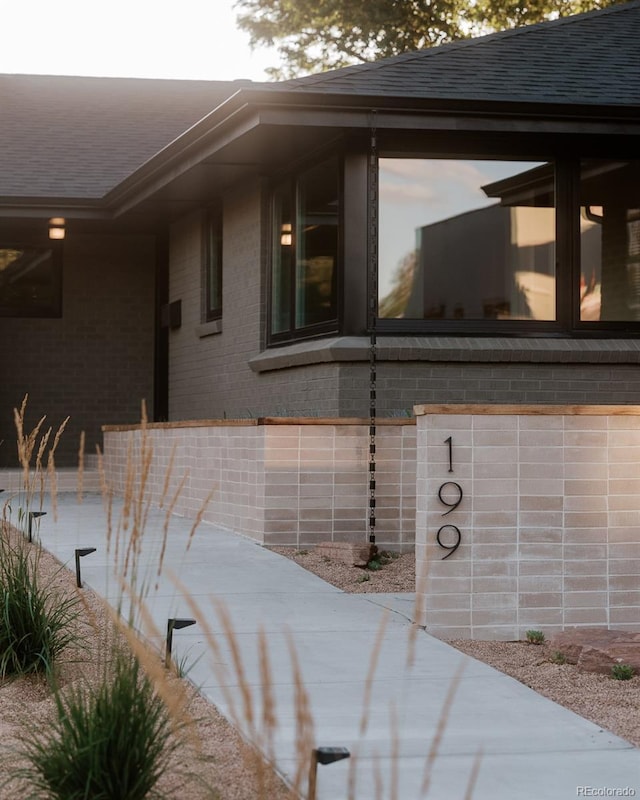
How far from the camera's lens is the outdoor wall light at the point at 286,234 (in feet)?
42.9

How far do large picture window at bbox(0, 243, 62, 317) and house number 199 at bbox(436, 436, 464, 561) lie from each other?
43.0 ft

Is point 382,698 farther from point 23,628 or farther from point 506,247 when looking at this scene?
point 506,247

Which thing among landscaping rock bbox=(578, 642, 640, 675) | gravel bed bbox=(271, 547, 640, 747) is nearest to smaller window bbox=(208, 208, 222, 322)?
Answer: gravel bed bbox=(271, 547, 640, 747)

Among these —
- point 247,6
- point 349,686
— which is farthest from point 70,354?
point 247,6

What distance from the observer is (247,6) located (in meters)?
→ 35.0

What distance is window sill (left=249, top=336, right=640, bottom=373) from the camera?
1134 centimetres

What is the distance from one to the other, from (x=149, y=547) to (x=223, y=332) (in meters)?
5.80

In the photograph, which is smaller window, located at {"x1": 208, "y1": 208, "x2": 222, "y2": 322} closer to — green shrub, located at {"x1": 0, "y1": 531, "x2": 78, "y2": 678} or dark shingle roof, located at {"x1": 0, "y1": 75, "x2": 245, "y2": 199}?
dark shingle roof, located at {"x1": 0, "y1": 75, "x2": 245, "y2": 199}

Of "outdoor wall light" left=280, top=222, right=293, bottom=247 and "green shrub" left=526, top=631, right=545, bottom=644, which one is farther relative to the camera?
"outdoor wall light" left=280, top=222, right=293, bottom=247

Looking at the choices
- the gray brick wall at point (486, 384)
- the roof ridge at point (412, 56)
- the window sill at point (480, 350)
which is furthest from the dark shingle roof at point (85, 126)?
the gray brick wall at point (486, 384)

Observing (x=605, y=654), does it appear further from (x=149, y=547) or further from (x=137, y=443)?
(x=137, y=443)

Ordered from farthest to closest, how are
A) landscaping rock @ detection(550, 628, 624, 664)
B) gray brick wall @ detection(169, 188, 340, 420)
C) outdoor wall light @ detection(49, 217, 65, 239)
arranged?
outdoor wall light @ detection(49, 217, 65, 239)
gray brick wall @ detection(169, 188, 340, 420)
landscaping rock @ detection(550, 628, 624, 664)

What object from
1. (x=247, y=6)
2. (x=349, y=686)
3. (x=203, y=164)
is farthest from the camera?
(x=247, y=6)

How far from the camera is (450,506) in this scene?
7.10 m
